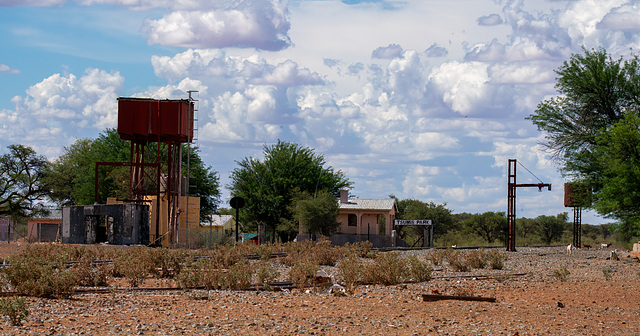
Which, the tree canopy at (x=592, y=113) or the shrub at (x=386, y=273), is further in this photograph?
the tree canopy at (x=592, y=113)

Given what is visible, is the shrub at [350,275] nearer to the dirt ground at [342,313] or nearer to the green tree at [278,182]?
the dirt ground at [342,313]

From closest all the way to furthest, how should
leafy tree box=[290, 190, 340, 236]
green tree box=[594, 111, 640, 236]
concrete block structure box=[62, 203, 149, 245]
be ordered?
1. green tree box=[594, 111, 640, 236]
2. concrete block structure box=[62, 203, 149, 245]
3. leafy tree box=[290, 190, 340, 236]

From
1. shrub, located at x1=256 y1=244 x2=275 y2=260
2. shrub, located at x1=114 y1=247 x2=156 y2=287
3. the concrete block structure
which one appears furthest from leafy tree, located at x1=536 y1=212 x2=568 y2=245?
shrub, located at x1=114 y1=247 x2=156 y2=287

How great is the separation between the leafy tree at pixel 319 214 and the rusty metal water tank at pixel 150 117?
59.1 feet

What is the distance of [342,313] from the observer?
42.8 ft

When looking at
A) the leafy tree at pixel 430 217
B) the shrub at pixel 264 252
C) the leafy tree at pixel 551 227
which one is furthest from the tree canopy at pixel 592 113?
the leafy tree at pixel 551 227

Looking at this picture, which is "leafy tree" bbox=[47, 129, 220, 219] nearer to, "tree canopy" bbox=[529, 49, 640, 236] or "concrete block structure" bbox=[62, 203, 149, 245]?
"concrete block structure" bbox=[62, 203, 149, 245]

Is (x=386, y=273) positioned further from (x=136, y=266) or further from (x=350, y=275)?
(x=136, y=266)

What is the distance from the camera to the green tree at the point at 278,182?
6738 cm

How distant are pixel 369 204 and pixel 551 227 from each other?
118 ft

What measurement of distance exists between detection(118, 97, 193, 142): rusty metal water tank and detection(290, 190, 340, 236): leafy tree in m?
18.0

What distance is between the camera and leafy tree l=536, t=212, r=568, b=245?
91812 millimetres

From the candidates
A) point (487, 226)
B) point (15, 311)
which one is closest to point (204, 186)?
point (487, 226)

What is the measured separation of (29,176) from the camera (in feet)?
216
